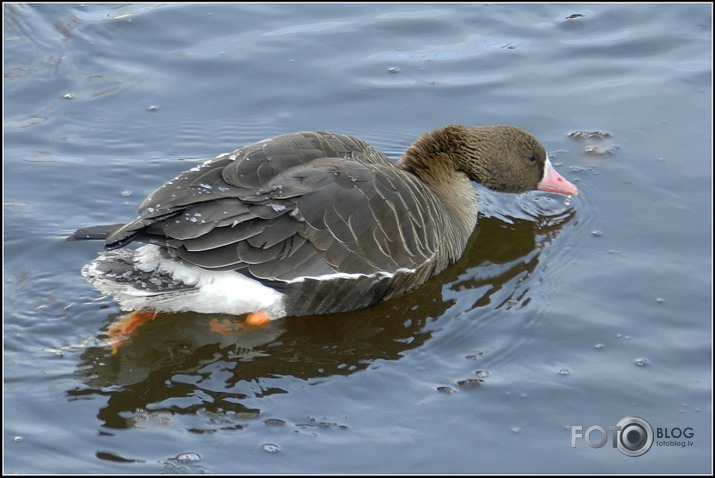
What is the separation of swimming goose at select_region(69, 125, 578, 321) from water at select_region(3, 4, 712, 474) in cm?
24

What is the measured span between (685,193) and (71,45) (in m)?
6.53

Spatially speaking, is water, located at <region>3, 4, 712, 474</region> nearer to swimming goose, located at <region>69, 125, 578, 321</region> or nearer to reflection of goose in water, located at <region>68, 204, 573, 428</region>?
reflection of goose in water, located at <region>68, 204, 573, 428</region>

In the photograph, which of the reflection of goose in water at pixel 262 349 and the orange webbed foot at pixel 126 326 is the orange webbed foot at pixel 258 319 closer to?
the reflection of goose in water at pixel 262 349

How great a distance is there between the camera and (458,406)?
6.32m

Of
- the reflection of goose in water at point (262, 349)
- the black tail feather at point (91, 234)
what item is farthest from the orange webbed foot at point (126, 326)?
the black tail feather at point (91, 234)

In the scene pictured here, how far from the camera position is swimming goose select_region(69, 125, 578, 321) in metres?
6.84

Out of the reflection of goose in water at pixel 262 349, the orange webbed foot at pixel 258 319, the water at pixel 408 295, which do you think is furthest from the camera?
the orange webbed foot at pixel 258 319

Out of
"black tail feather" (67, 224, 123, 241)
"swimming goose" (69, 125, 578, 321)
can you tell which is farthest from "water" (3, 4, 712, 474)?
"black tail feather" (67, 224, 123, 241)

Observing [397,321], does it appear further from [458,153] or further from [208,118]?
[208,118]

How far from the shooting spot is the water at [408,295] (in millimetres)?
6051

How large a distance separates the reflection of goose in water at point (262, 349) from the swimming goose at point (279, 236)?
0.41 ft

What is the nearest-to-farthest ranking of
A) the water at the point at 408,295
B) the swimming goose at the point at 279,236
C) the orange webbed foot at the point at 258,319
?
1. the water at the point at 408,295
2. the swimming goose at the point at 279,236
3. the orange webbed foot at the point at 258,319

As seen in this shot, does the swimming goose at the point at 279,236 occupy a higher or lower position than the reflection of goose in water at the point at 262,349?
higher

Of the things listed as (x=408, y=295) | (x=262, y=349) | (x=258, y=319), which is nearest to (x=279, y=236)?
(x=258, y=319)
